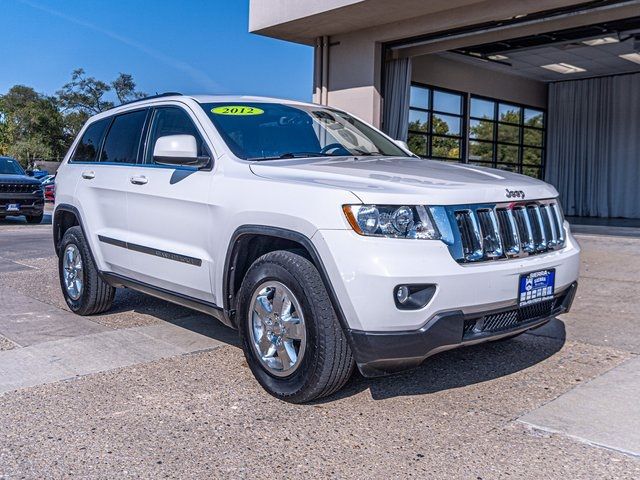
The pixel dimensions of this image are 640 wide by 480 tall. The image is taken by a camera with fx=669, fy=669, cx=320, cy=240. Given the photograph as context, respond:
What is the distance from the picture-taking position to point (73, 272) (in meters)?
6.20

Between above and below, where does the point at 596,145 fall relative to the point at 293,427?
above

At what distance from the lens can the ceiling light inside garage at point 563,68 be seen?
20.6 m

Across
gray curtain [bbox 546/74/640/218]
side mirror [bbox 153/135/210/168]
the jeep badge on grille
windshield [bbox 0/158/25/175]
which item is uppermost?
gray curtain [bbox 546/74/640/218]

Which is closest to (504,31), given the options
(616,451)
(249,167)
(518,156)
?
(518,156)

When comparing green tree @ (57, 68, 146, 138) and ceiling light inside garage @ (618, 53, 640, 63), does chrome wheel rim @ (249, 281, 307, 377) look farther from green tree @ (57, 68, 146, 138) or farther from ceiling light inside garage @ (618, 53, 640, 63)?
green tree @ (57, 68, 146, 138)

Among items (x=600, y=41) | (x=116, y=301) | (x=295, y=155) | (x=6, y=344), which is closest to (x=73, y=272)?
(x=116, y=301)

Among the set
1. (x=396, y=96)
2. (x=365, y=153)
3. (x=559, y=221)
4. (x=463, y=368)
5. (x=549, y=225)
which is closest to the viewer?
(x=549, y=225)

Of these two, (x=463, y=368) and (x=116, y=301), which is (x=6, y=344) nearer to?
(x=116, y=301)

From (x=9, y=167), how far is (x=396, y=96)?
1091 cm

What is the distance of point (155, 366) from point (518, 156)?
20.5m

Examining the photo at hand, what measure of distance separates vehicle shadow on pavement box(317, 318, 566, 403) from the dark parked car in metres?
15.4

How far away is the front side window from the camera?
4789 millimetres

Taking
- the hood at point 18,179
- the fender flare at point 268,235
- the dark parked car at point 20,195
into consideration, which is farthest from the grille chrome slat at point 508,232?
the hood at point 18,179

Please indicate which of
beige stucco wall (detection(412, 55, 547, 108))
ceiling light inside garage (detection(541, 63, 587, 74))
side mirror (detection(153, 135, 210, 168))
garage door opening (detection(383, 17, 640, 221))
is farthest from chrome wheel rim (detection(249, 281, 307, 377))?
ceiling light inside garage (detection(541, 63, 587, 74))
